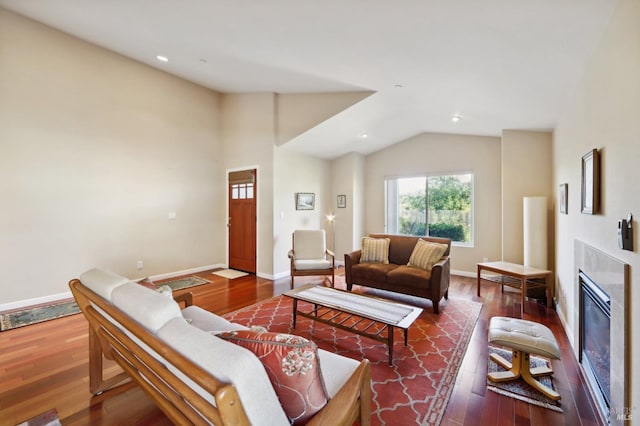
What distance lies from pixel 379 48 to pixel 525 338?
8.86 ft

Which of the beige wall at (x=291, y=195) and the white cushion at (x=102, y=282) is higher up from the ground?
the beige wall at (x=291, y=195)

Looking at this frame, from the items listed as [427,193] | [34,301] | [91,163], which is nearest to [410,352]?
[427,193]

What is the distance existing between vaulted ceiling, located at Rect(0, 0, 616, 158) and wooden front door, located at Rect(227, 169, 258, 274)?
157 centimetres

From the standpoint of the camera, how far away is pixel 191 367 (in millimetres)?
835

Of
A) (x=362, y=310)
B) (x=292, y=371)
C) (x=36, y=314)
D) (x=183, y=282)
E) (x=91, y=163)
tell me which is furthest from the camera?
(x=183, y=282)

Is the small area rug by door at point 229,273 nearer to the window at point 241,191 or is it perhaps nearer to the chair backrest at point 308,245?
the chair backrest at point 308,245

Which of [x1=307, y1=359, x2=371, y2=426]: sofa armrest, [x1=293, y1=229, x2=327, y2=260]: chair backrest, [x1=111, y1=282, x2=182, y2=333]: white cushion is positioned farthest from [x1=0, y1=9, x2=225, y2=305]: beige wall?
[x1=307, y1=359, x2=371, y2=426]: sofa armrest

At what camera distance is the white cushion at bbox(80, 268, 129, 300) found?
1.53 meters

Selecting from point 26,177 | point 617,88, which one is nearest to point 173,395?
point 617,88

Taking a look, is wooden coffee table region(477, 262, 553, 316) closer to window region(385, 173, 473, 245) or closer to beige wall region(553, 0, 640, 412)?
beige wall region(553, 0, 640, 412)

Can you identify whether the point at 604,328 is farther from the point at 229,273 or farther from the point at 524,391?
the point at 229,273

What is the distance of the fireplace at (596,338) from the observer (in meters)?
1.70

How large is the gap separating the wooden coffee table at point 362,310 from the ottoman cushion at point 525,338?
593mm

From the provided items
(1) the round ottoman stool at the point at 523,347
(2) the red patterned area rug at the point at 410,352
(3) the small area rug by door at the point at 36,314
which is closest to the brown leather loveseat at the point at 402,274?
(2) the red patterned area rug at the point at 410,352
